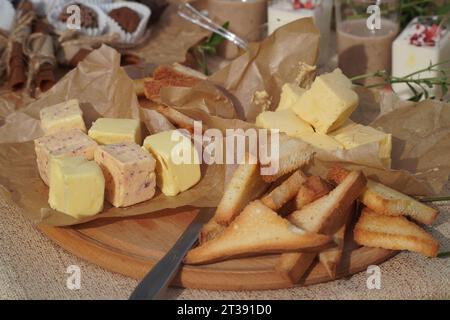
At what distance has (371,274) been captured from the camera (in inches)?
50.1

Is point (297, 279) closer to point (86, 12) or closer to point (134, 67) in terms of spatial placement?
point (134, 67)

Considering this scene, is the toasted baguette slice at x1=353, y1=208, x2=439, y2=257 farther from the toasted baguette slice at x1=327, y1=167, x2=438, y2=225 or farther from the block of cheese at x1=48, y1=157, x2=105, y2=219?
the block of cheese at x1=48, y1=157, x2=105, y2=219

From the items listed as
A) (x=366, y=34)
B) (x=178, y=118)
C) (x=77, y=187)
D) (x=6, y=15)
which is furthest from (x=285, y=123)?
(x=6, y=15)

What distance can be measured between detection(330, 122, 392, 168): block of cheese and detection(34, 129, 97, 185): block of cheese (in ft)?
1.64

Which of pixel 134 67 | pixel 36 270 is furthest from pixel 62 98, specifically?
pixel 36 270

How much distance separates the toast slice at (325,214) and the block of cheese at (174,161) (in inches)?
10.2

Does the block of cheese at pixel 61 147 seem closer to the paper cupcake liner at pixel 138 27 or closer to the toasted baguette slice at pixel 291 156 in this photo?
the toasted baguette slice at pixel 291 156

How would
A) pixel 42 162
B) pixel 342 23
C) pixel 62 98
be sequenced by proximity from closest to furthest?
1. pixel 42 162
2. pixel 62 98
3. pixel 342 23

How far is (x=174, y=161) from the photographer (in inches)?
55.3

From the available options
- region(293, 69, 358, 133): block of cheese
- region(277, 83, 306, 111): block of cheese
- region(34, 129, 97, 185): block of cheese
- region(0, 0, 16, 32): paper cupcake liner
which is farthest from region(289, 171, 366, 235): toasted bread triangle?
region(0, 0, 16, 32): paper cupcake liner

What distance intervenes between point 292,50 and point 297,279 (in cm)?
73

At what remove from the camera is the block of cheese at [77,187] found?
130cm

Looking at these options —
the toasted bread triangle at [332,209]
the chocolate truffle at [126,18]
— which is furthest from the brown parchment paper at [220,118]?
the chocolate truffle at [126,18]

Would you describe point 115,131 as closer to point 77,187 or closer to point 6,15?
point 77,187
